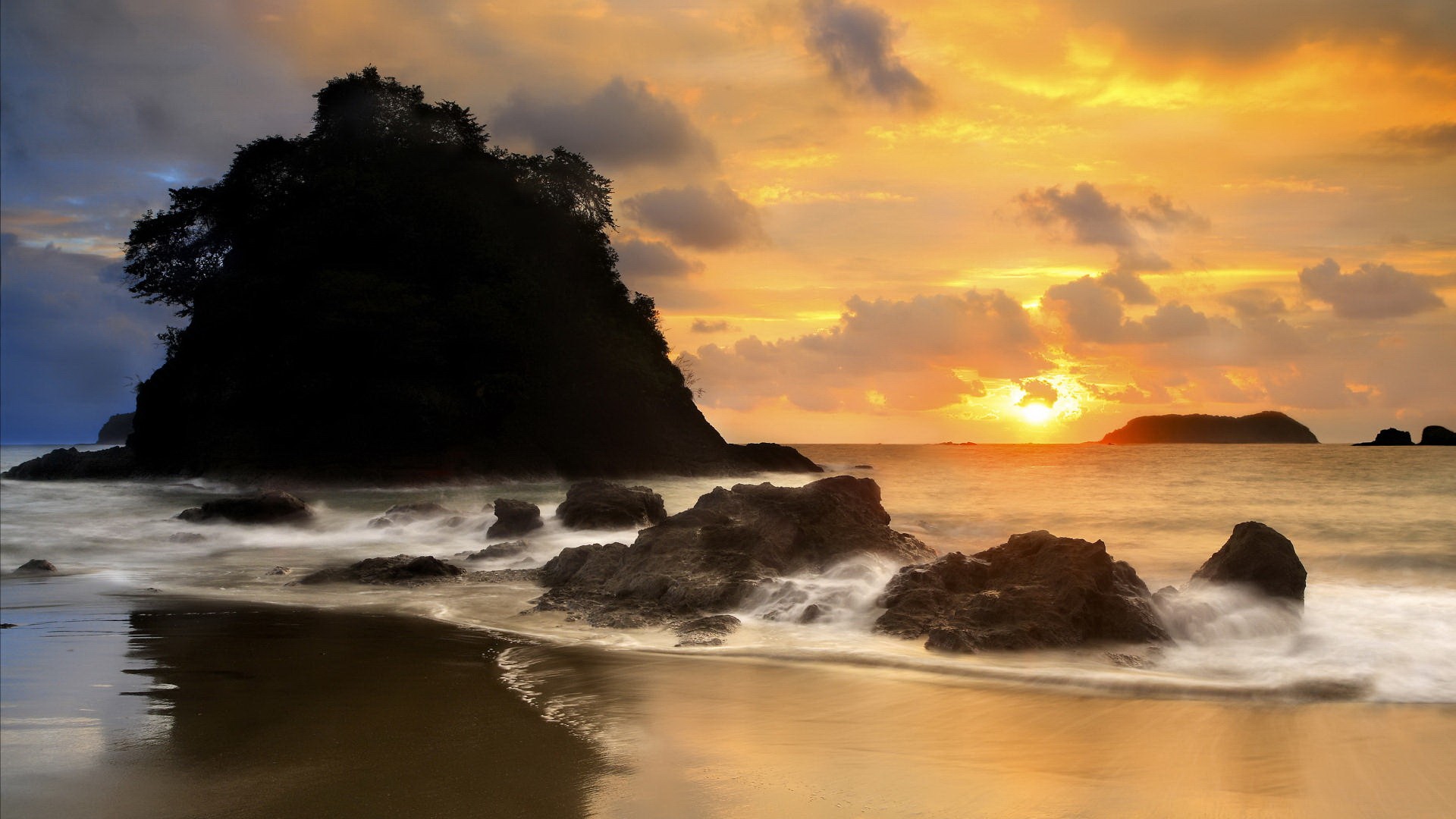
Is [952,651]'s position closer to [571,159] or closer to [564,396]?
[564,396]

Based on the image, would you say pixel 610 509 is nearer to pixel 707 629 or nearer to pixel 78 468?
pixel 707 629

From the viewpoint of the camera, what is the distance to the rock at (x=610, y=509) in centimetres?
1494

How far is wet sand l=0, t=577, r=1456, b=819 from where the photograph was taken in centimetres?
396

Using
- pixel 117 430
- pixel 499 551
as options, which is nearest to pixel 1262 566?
pixel 499 551

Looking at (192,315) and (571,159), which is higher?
(571,159)

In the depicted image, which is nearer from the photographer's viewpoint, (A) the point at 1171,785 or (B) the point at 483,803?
(B) the point at 483,803

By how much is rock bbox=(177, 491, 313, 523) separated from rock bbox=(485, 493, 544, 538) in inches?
236

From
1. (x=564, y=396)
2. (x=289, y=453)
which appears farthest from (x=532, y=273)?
(x=289, y=453)

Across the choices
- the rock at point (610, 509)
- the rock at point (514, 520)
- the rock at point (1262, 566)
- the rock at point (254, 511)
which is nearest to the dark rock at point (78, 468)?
the rock at point (254, 511)

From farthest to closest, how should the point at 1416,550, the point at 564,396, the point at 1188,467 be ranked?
1. the point at 1188,467
2. the point at 564,396
3. the point at 1416,550

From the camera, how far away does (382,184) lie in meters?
37.2

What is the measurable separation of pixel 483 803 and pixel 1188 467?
177 ft

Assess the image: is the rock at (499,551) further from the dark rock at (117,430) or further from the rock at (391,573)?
the dark rock at (117,430)

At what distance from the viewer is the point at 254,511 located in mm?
18328
